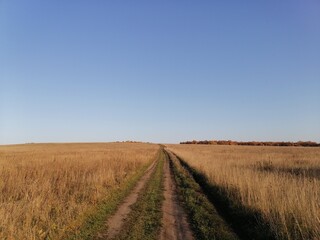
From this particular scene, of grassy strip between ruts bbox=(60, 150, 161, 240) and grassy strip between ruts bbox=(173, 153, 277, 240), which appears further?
grassy strip between ruts bbox=(173, 153, 277, 240)

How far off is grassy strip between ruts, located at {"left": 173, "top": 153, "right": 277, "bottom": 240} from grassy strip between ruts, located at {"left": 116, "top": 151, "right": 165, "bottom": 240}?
2.35 meters

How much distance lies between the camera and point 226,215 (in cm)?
1149

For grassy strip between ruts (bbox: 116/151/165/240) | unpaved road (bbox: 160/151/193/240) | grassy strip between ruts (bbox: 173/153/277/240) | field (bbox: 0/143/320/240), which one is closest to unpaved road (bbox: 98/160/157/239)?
field (bbox: 0/143/320/240)

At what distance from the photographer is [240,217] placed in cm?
1098

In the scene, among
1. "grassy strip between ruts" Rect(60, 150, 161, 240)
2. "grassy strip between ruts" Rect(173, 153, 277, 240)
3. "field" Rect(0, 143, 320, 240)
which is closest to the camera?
"field" Rect(0, 143, 320, 240)

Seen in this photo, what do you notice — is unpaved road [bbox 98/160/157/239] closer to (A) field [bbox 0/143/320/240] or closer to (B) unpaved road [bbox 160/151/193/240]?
(A) field [bbox 0/143/320/240]

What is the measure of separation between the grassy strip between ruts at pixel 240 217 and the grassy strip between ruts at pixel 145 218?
2.35m

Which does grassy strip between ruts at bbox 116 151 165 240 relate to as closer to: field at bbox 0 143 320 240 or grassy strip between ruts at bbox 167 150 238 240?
field at bbox 0 143 320 240

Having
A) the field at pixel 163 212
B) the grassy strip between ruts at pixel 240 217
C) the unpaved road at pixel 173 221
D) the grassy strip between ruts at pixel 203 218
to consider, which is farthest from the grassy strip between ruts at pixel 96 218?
the grassy strip between ruts at pixel 240 217

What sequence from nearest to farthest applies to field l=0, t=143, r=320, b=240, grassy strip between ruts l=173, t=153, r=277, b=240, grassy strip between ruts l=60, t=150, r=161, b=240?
field l=0, t=143, r=320, b=240 < grassy strip between ruts l=60, t=150, r=161, b=240 < grassy strip between ruts l=173, t=153, r=277, b=240

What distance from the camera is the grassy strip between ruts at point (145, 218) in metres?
8.92

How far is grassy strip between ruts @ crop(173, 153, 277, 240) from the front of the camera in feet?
29.5

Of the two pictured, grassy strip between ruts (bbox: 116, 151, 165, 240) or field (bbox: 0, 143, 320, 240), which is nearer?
field (bbox: 0, 143, 320, 240)

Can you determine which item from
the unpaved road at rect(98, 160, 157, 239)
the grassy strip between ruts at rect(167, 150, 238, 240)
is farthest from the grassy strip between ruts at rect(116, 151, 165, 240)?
the grassy strip between ruts at rect(167, 150, 238, 240)
